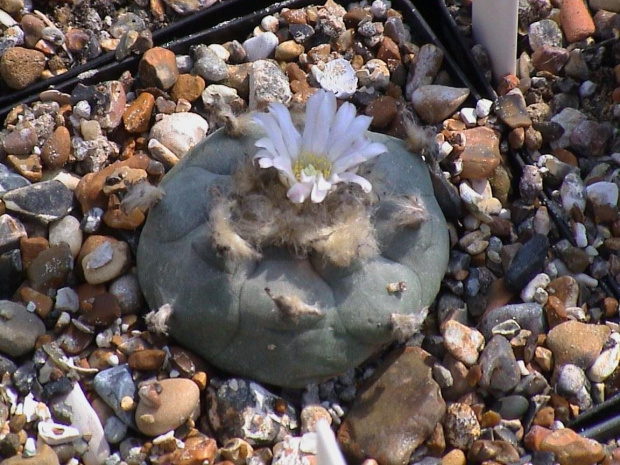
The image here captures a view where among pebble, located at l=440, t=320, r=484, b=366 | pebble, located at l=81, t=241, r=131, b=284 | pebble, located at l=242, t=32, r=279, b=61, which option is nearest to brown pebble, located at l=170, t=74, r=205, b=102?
pebble, located at l=242, t=32, r=279, b=61

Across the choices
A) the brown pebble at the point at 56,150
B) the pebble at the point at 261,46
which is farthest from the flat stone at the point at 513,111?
the brown pebble at the point at 56,150

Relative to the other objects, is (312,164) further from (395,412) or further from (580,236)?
(580,236)

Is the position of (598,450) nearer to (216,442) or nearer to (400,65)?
(216,442)

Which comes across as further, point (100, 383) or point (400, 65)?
point (400, 65)

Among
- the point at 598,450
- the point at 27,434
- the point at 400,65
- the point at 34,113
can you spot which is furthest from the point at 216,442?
the point at 400,65

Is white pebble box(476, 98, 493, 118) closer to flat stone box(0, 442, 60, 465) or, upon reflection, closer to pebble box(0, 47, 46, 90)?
pebble box(0, 47, 46, 90)
